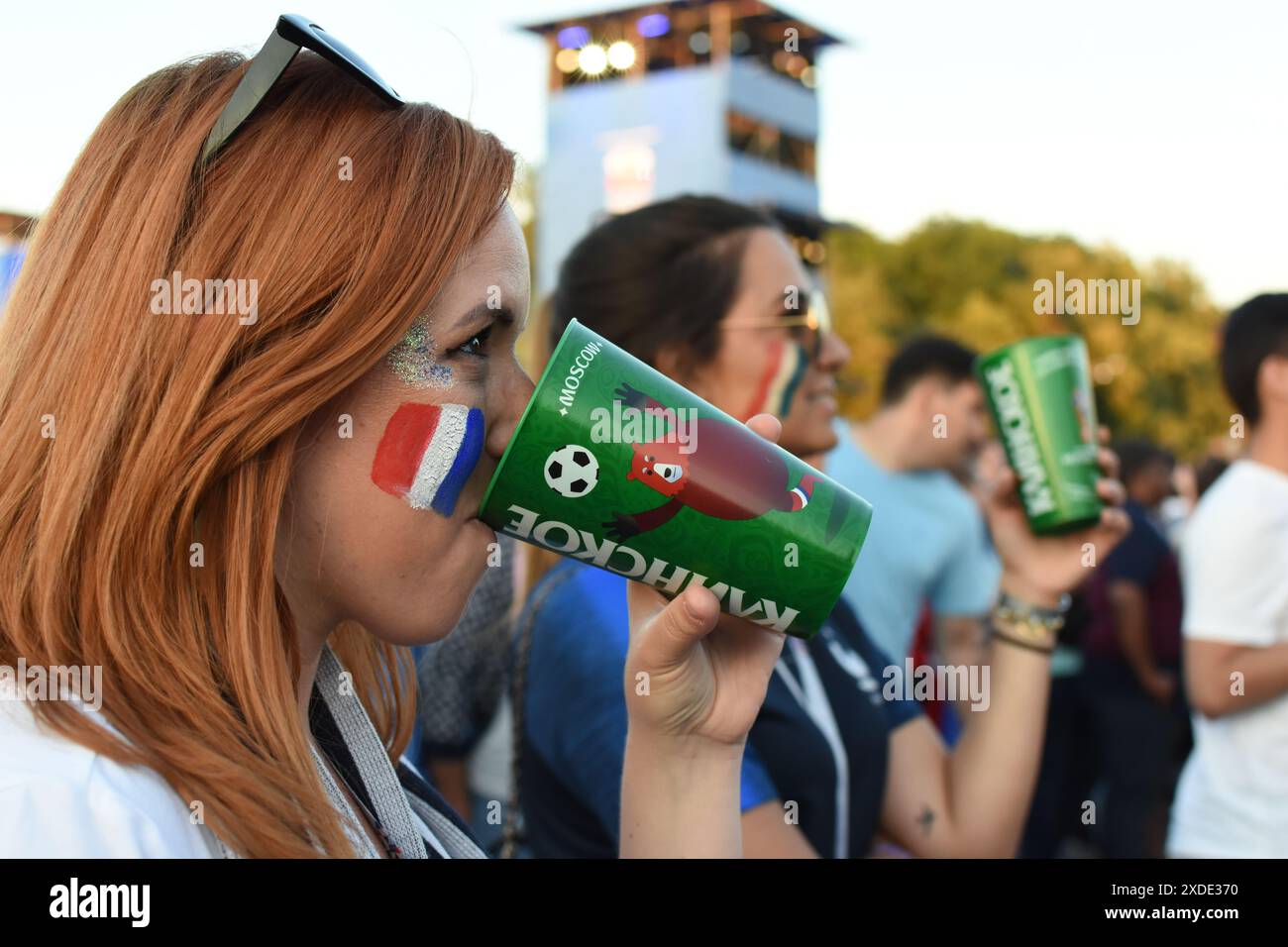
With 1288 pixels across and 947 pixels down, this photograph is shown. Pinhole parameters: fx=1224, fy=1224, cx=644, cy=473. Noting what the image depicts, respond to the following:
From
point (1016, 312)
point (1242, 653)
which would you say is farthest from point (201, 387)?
point (1016, 312)

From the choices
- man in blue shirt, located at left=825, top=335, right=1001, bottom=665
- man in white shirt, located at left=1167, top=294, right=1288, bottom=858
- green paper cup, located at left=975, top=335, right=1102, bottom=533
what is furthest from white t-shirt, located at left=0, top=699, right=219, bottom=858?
man in blue shirt, located at left=825, top=335, right=1001, bottom=665

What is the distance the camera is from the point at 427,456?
144 centimetres

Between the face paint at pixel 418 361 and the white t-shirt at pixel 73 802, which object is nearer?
the white t-shirt at pixel 73 802

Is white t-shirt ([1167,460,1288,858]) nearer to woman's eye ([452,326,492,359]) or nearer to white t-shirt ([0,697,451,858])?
woman's eye ([452,326,492,359])

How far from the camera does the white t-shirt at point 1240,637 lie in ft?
10.7

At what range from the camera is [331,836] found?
1310 millimetres

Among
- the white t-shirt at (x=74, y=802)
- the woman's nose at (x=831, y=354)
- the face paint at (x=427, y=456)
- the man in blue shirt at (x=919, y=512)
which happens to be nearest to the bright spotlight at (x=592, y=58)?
the woman's nose at (x=831, y=354)

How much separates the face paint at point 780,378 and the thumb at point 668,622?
43.1 inches

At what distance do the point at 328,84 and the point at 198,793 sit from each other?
82cm

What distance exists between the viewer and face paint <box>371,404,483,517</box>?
142cm

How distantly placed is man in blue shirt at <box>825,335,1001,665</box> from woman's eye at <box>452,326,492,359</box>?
11.4 ft

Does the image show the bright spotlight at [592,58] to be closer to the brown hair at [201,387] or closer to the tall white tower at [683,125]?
the brown hair at [201,387]

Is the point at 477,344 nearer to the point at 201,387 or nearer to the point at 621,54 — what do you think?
the point at 201,387
